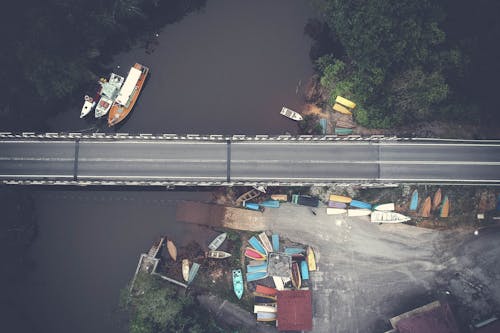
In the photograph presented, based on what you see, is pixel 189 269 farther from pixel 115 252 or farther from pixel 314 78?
pixel 314 78

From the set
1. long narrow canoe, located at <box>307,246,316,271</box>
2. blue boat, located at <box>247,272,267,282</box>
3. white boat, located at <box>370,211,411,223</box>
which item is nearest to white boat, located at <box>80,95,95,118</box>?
blue boat, located at <box>247,272,267,282</box>

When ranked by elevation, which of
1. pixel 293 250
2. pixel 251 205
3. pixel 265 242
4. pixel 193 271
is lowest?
pixel 193 271

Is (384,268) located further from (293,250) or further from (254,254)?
(254,254)

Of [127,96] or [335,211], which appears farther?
[127,96]

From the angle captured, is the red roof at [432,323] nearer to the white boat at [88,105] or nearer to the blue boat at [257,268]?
the blue boat at [257,268]

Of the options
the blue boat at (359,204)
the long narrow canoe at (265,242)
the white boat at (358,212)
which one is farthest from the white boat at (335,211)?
the long narrow canoe at (265,242)

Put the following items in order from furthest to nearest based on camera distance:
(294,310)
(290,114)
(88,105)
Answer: (290,114)
(88,105)
(294,310)

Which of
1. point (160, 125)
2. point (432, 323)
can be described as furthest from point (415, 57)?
point (160, 125)
